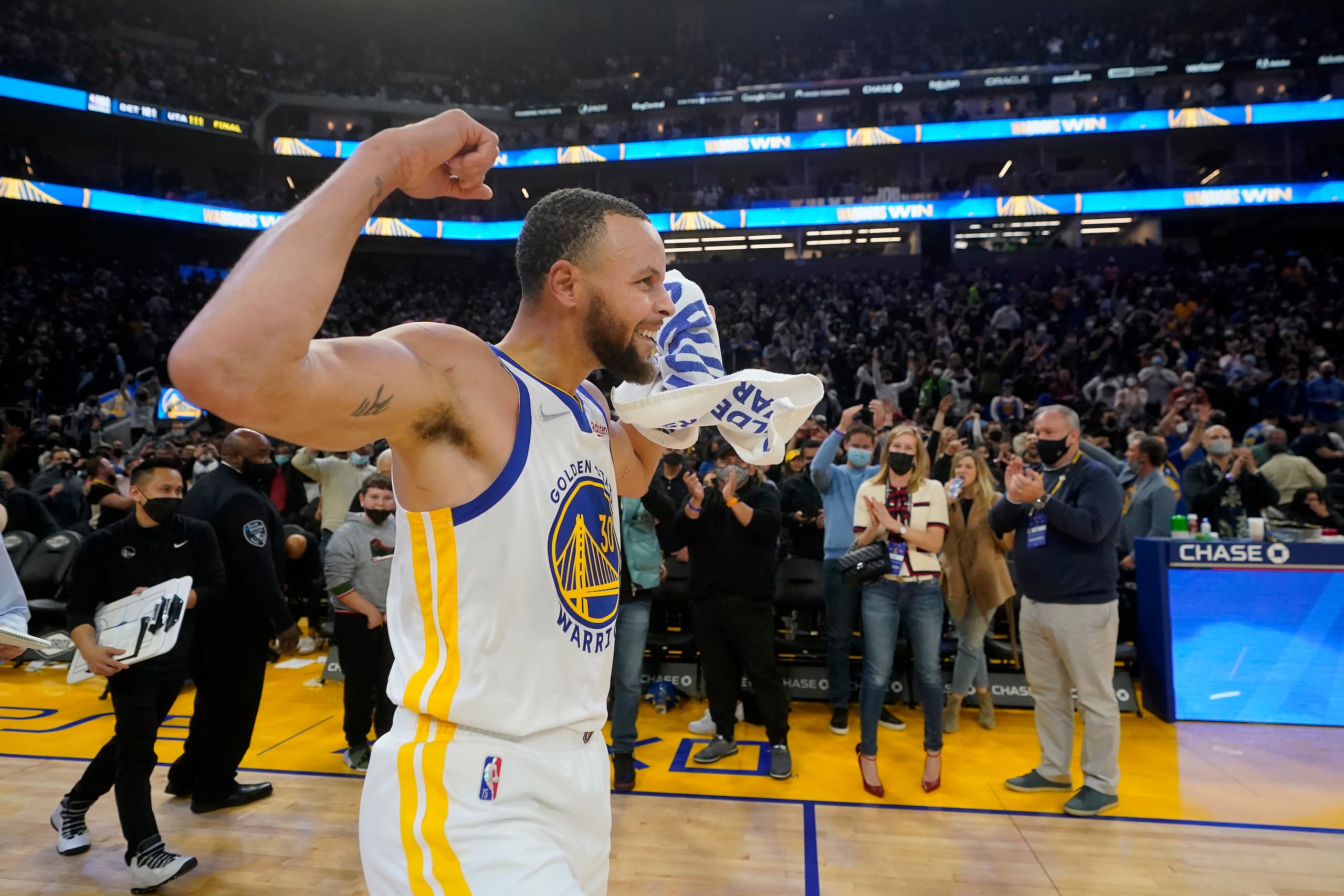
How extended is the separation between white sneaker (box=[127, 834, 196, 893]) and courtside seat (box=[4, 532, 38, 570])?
224 inches

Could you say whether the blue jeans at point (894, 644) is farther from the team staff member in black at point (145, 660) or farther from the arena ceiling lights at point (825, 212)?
the arena ceiling lights at point (825, 212)

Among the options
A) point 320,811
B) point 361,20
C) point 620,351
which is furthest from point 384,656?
point 361,20

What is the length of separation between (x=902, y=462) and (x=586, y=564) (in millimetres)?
4270

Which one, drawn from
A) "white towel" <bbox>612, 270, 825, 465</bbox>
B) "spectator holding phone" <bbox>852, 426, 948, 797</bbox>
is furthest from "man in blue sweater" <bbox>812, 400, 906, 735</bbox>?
"white towel" <bbox>612, 270, 825, 465</bbox>

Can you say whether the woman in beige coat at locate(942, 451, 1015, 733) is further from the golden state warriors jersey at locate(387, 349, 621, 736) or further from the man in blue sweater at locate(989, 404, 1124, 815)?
the golden state warriors jersey at locate(387, 349, 621, 736)

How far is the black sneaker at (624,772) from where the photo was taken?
5.00 m

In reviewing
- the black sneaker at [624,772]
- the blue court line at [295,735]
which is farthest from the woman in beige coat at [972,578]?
the blue court line at [295,735]

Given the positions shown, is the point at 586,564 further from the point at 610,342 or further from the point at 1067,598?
the point at 1067,598

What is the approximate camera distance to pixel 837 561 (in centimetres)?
601

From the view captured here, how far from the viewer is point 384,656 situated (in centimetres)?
547

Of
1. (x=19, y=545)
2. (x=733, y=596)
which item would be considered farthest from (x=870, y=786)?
(x=19, y=545)

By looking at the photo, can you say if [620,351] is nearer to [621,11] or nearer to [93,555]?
[93,555]

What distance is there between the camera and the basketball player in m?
1.15

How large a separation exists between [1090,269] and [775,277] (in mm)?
9337
